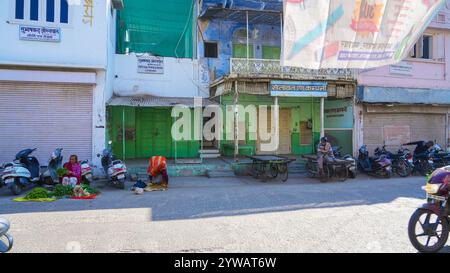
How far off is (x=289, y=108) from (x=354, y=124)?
3436 millimetres

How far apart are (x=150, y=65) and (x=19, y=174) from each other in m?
7.53

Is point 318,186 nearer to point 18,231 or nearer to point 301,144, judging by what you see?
point 301,144

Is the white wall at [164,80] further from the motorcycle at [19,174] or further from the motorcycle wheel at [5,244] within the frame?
the motorcycle wheel at [5,244]

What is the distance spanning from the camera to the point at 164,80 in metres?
15.2

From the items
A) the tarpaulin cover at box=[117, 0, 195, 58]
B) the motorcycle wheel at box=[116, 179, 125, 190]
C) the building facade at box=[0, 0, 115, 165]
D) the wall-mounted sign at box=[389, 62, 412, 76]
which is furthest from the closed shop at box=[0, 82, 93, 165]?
the wall-mounted sign at box=[389, 62, 412, 76]

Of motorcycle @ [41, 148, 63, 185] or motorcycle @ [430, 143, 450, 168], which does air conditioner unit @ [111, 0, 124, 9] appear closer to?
motorcycle @ [41, 148, 63, 185]

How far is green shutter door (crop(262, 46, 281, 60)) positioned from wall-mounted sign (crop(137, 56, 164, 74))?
5010 mm

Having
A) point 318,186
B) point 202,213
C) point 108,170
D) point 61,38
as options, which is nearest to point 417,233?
point 202,213

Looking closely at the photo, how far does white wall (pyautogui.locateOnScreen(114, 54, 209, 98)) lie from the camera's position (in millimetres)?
14797

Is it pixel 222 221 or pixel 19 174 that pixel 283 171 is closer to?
pixel 222 221

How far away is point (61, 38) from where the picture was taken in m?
11.8

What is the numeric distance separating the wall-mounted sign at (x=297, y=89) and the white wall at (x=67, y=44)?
21.1 feet

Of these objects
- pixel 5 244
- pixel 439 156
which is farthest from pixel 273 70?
pixel 5 244

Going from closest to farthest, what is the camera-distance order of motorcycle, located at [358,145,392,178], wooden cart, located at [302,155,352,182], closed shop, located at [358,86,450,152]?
wooden cart, located at [302,155,352,182], motorcycle, located at [358,145,392,178], closed shop, located at [358,86,450,152]
